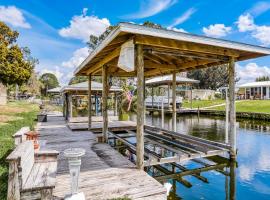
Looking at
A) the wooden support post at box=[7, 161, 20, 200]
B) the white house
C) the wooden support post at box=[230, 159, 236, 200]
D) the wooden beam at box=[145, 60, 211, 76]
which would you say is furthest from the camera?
the white house

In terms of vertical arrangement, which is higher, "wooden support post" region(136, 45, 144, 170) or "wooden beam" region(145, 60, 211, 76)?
"wooden beam" region(145, 60, 211, 76)

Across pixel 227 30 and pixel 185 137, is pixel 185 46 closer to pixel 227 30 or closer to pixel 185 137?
pixel 185 137

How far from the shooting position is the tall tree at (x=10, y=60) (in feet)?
80.0

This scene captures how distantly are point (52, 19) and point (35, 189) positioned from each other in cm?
3360

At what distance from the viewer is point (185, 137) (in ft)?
29.2

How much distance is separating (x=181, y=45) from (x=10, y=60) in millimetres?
24851

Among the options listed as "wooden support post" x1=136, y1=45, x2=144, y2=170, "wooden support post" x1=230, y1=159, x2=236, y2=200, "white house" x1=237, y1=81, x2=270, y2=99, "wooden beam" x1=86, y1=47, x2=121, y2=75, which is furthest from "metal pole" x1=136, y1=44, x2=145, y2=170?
"white house" x1=237, y1=81, x2=270, y2=99

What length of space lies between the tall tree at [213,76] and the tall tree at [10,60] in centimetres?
3582

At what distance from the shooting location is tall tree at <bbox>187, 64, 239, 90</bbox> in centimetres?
5028

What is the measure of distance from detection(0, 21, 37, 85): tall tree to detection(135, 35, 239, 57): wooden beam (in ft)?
76.7

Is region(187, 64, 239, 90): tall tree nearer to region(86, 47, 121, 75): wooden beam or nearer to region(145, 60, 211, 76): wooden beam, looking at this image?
region(145, 60, 211, 76): wooden beam

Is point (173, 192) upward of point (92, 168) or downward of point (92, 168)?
downward

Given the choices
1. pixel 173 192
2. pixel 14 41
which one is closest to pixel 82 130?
pixel 173 192

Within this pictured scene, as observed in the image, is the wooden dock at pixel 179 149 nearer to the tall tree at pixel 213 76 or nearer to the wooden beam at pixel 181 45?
→ the wooden beam at pixel 181 45
